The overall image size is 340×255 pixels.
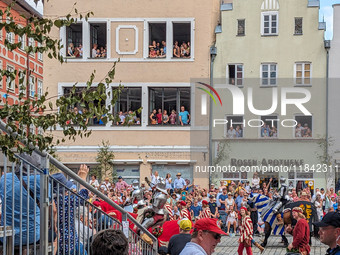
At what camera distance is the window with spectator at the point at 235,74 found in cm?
3253

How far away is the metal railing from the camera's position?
5.46 meters

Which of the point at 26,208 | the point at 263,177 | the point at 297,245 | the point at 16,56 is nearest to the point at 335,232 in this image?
the point at 26,208

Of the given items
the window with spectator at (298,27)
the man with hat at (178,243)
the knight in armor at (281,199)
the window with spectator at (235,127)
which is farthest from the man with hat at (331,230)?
the window with spectator at (298,27)

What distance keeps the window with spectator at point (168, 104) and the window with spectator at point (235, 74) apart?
109 inches

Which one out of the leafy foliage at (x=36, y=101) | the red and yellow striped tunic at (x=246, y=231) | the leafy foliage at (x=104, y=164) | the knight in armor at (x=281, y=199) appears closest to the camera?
the leafy foliage at (x=36, y=101)

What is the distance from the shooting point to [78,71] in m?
32.7

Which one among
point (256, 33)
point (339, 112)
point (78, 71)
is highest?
point (256, 33)

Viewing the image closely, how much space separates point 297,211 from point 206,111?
64.6 feet

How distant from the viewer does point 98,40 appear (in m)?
33.5

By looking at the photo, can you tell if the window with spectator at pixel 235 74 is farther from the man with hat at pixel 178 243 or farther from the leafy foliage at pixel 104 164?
the man with hat at pixel 178 243

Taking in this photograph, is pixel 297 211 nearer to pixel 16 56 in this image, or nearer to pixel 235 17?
pixel 235 17

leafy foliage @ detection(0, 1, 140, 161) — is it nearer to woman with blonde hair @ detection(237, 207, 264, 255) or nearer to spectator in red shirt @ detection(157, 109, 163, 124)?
woman with blonde hair @ detection(237, 207, 264, 255)

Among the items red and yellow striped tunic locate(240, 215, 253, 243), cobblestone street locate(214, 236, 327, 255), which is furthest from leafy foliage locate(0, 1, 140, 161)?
cobblestone street locate(214, 236, 327, 255)

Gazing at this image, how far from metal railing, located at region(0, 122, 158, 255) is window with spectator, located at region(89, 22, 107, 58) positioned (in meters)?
26.7
